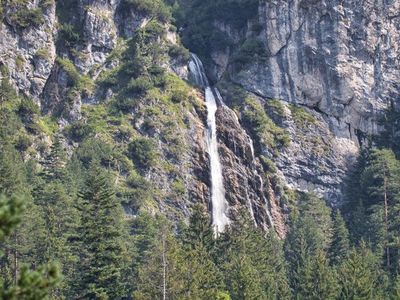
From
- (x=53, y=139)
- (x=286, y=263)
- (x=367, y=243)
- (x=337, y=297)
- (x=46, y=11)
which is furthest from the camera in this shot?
(x=46, y=11)

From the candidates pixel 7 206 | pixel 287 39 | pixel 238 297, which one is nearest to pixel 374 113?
pixel 287 39

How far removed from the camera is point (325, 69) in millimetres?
102250

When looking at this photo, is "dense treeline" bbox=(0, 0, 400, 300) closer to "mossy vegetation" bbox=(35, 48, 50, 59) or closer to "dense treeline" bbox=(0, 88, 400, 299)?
"dense treeline" bbox=(0, 88, 400, 299)

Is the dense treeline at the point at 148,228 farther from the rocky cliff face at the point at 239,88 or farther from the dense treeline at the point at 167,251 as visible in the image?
the rocky cliff face at the point at 239,88

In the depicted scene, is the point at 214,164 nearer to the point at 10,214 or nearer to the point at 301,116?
the point at 301,116

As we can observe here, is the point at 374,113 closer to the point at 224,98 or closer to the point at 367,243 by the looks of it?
the point at 224,98

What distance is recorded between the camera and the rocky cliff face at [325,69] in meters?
101

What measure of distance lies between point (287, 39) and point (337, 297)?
56.4m

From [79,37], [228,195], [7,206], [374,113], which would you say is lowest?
[7,206]

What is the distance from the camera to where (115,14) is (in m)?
107

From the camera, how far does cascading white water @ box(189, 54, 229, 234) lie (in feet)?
298

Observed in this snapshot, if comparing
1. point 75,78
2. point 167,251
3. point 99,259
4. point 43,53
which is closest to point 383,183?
point 75,78

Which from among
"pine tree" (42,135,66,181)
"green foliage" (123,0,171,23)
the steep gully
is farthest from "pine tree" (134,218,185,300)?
"green foliage" (123,0,171,23)

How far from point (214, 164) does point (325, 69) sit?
68.8 feet
